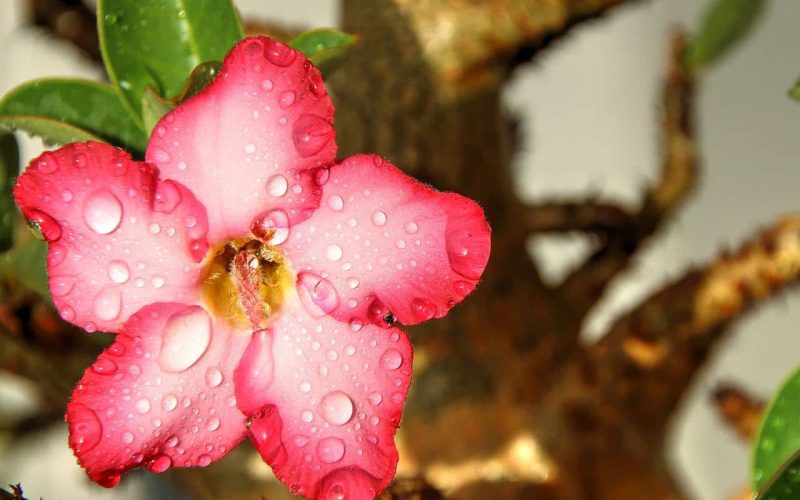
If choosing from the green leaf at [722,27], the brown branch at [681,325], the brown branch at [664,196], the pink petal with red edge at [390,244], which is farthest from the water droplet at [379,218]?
the green leaf at [722,27]

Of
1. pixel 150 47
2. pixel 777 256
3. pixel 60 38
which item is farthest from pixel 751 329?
pixel 150 47

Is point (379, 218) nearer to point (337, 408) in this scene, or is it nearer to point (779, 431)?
point (337, 408)

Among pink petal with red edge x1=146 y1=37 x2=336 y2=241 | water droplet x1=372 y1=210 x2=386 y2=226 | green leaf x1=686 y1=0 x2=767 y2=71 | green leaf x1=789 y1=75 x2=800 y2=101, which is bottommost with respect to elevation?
green leaf x1=686 y1=0 x2=767 y2=71

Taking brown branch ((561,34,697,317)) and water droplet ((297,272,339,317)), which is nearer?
water droplet ((297,272,339,317))

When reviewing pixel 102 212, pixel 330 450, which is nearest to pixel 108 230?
pixel 102 212

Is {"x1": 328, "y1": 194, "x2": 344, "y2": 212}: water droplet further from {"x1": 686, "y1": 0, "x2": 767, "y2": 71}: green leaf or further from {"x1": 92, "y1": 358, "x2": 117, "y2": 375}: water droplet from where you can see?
{"x1": 686, "y1": 0, "x2": 767, "y2": 71}: green leaf

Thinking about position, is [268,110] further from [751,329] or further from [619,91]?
[619,91]

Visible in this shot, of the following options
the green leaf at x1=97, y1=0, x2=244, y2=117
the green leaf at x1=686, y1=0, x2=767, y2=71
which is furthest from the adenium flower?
the green leaf at x1=686, y1=0, x2=767, y2=71
